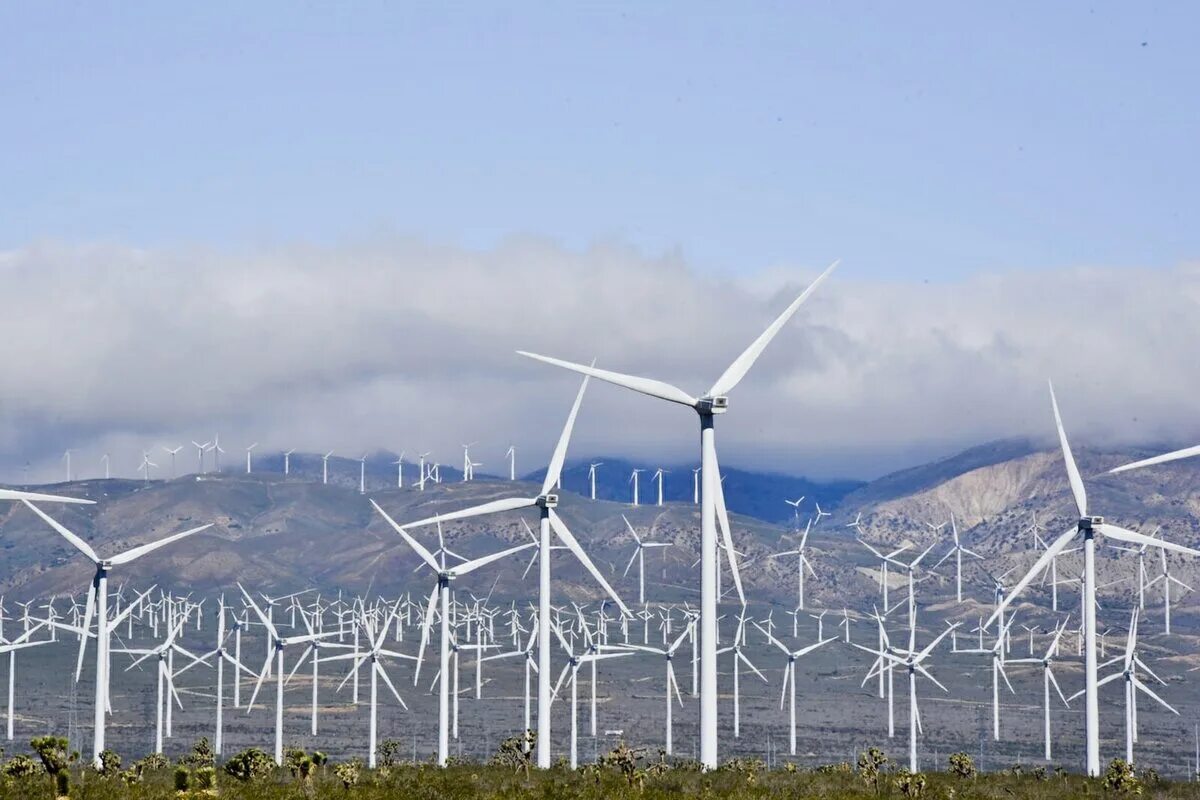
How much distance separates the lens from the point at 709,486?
2405 inches

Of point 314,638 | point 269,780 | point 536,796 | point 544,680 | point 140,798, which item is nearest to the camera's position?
point 140,798

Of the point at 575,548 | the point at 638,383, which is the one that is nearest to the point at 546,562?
the point at 575,548

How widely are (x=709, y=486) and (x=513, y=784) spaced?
13.5 metres

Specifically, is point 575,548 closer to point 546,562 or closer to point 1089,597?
point 546,562

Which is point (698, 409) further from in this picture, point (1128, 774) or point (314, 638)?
point (314, 638)

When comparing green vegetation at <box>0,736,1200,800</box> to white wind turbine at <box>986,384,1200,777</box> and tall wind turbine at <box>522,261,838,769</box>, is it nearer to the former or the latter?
tall wind turbine at <box>522,261,838,769</box>

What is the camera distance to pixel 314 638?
140625 mm

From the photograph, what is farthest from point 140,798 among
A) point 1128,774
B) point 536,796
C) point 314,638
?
point 314,638

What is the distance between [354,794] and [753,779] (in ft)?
45.6

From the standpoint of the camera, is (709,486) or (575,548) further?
(575,548)

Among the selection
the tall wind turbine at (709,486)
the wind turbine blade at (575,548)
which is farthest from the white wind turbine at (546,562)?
the tall wind turbine at (709,486)

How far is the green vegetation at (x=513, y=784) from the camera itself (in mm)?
46375

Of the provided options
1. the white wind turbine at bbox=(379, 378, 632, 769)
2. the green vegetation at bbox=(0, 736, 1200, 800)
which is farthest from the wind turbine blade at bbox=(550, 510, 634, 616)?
the green vegetation at bbox=(0, 736, 1200, 800)

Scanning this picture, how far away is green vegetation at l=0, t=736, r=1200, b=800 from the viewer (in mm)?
46375
